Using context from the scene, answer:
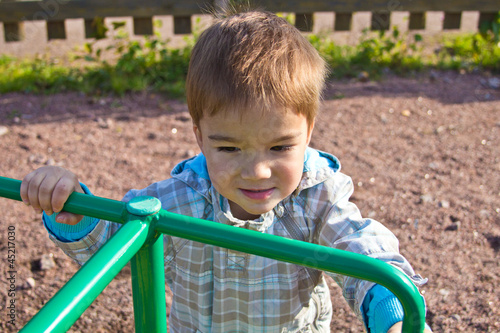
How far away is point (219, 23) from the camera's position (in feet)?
4.47

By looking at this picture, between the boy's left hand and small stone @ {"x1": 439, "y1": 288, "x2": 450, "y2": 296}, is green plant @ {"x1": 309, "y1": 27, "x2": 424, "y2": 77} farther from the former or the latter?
the boy's left hand

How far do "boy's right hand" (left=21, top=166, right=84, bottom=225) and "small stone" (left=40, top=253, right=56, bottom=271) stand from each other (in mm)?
1230

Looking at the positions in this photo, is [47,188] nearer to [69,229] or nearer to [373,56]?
[69,229]

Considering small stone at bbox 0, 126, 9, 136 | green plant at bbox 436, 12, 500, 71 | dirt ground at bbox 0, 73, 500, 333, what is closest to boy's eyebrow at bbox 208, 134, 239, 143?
dirt ground at bbox 0, 73, 500, 333

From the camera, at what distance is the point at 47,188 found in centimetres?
118

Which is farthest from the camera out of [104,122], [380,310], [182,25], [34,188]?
[182,25]

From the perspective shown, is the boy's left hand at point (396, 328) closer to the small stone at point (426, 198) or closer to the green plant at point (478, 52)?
the small stone at point (426, 198)

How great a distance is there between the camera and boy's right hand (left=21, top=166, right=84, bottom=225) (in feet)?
3.77

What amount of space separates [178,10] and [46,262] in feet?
9.23

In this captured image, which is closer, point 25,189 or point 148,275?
point 148,275

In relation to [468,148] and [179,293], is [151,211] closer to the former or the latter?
[179,293]

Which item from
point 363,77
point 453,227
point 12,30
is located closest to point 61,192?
point 453,227

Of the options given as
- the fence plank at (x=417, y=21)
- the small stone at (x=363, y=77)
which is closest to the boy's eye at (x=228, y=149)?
the small stone at (x=363, y=77)

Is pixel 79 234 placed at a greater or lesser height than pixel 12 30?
lesser
